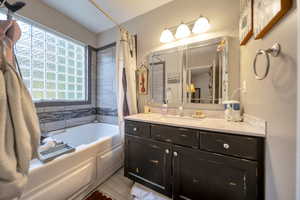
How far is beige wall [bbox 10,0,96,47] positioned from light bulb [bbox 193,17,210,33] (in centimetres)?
209

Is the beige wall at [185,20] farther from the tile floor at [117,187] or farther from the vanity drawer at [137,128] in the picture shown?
the tile floor at [117,187]

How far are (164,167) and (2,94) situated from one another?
4.31 feet

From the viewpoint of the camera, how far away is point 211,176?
104cm

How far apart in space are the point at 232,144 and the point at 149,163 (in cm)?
87

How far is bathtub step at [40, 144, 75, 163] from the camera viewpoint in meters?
1.08

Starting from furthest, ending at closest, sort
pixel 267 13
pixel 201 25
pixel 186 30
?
pixel 186 30 < pixel 201 25 < pixel 267 13

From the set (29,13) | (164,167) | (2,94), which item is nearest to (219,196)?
(164,167)

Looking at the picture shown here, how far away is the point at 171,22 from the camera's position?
1806 millimetres

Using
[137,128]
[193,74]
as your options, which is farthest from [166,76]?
[137,128]

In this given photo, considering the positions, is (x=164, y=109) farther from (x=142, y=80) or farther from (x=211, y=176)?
(x=211, y=176)

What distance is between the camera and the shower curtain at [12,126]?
51 centimetres

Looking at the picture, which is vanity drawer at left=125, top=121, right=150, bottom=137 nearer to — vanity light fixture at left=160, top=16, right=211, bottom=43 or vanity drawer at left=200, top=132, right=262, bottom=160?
vanity drawer at left=200, top=132, right=262, bottom=160

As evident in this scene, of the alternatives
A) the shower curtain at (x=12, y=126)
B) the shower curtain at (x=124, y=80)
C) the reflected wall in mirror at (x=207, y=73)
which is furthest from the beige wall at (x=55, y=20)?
the reflected wall in mirror at (x=207, y=73)

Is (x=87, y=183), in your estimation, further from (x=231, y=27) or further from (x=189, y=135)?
(x=231, y=27)
